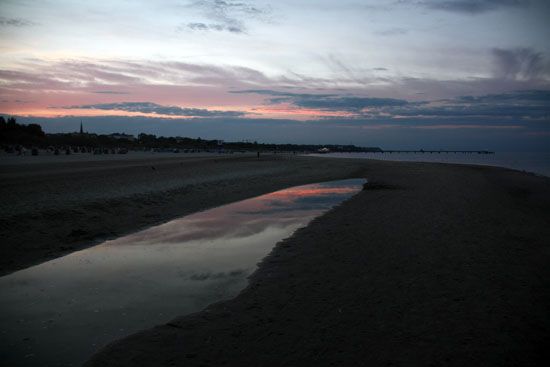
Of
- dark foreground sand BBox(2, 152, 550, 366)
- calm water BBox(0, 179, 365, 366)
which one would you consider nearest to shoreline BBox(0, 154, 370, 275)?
dark foreground sand BBox(2, 152, 550, 366)

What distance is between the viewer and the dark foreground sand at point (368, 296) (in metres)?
4.93

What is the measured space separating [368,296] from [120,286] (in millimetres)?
4995

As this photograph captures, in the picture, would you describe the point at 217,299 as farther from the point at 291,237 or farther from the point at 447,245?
the point at 447,245

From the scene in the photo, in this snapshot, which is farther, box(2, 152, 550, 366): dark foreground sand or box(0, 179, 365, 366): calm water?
box(0, 179, 365, 366): calm water

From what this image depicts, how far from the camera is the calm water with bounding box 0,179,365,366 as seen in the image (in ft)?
17.7

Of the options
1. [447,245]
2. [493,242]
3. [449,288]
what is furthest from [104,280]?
[493,242]

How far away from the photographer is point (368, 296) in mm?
6824

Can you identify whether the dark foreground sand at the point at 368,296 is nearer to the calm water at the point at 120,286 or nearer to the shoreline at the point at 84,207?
the shoreline at the point at 84,207

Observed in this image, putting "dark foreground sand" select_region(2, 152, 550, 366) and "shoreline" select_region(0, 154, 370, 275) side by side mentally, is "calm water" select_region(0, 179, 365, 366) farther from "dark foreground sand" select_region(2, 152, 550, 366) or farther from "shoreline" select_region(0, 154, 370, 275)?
"shoreline" select_region(0, 154, 370, 275)

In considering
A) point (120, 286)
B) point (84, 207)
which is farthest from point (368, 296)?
point (84, 207)

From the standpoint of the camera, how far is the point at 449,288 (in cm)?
728

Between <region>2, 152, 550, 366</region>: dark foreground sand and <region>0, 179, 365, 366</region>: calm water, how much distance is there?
545 millimetres

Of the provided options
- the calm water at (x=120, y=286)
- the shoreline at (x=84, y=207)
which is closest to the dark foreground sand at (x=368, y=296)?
the shoreline at (x=84, y=207)

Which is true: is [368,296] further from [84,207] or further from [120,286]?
[84,207]
